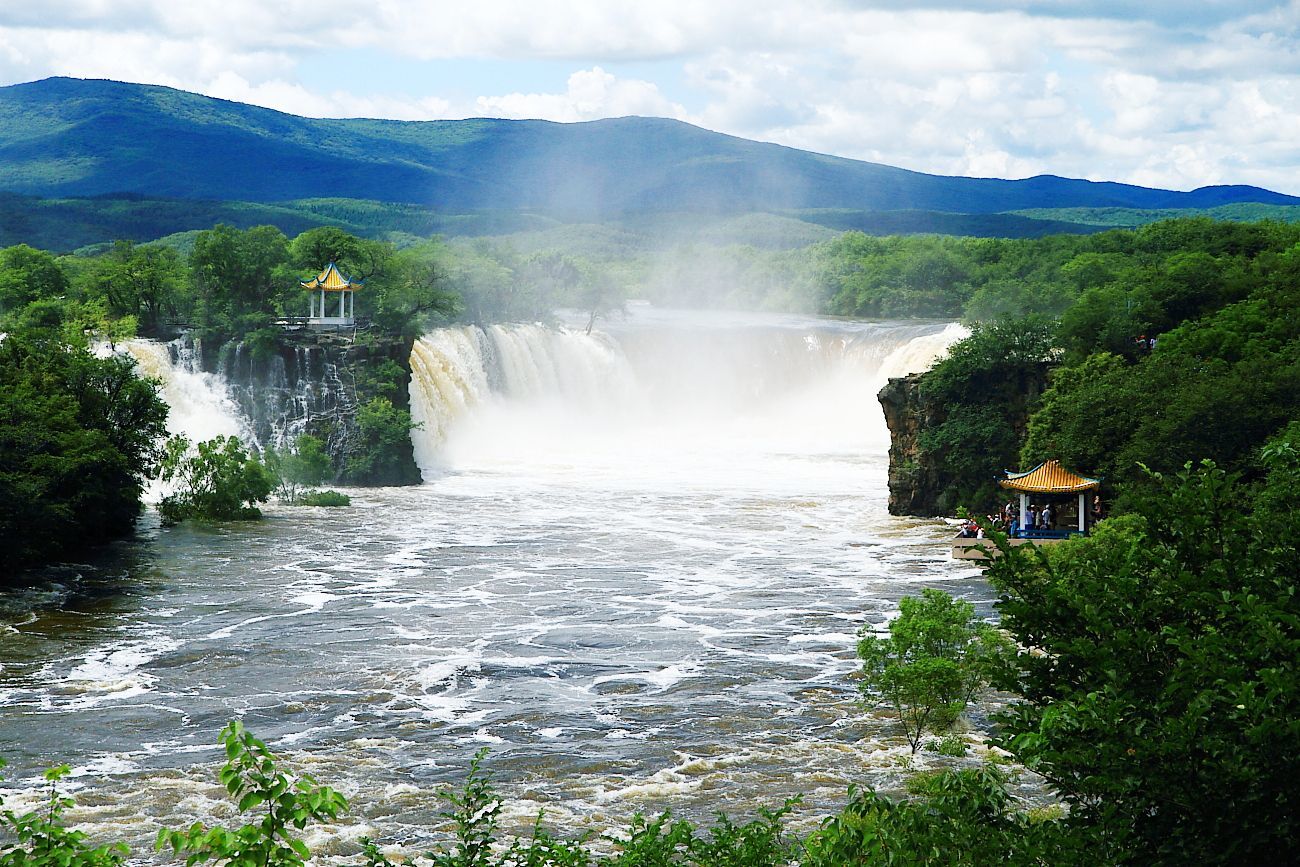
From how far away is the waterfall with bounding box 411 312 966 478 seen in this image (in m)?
56.9

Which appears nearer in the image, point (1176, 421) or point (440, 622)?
point (440, 622)

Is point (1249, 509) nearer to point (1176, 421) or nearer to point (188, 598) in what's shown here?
point (1176, 421)

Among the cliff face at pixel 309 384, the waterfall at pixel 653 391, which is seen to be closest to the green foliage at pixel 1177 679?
the cliff face at pixel 309 384

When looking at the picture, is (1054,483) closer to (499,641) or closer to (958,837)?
(499,641)

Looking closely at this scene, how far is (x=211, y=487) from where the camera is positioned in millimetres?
41812

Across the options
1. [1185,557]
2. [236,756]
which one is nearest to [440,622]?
[1185,557]

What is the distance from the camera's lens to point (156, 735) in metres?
20.5

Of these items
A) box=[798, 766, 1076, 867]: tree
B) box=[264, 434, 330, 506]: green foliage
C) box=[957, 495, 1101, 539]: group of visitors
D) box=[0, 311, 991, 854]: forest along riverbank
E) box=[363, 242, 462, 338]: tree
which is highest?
box=[363, 242, 462, 338]: tree

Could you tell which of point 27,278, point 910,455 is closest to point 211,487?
point 910,455

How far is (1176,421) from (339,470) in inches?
1089

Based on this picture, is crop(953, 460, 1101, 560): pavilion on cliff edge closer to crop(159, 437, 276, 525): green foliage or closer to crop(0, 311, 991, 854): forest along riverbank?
crop(0, 311, 991, 854): forest along riverbank

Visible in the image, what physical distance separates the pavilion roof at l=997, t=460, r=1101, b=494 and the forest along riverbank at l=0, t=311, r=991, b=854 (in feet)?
8.69

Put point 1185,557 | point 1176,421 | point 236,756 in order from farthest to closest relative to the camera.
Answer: point 1176,421
point 1185,557
point 236,756

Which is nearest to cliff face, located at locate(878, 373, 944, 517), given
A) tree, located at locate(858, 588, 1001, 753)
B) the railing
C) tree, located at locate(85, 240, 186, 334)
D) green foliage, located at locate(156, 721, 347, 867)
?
tree, located at locate(858, 588, 1001, 753)
